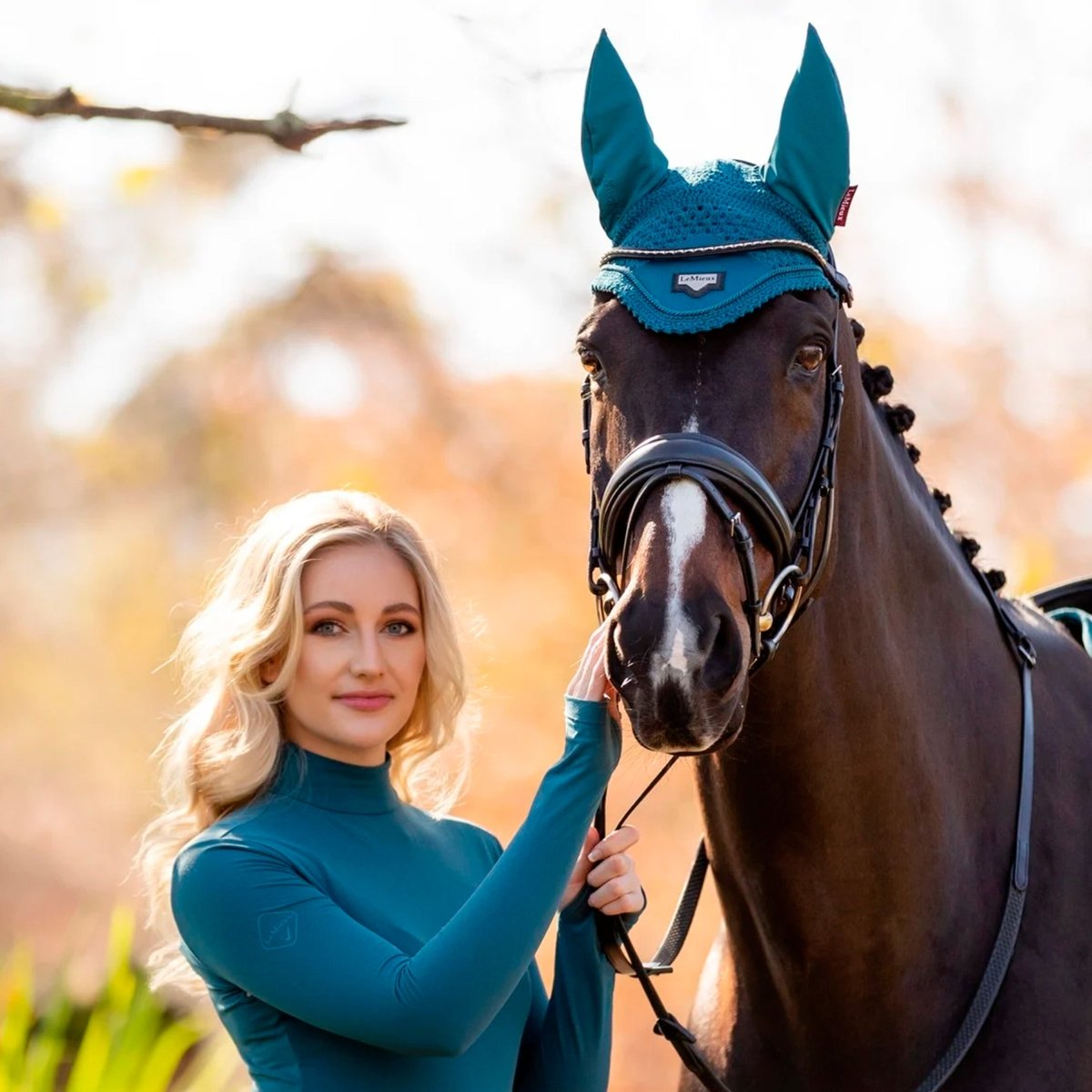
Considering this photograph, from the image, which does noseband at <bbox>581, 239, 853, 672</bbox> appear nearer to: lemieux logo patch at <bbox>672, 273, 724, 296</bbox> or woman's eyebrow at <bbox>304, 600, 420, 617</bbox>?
lemieux logo patch at <bbox>672, 273, 724, 296</bbox>

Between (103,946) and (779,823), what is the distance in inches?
353

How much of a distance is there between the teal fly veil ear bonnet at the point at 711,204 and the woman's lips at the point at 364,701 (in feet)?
2.58

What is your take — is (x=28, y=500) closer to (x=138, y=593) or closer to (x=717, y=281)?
(x=138, y=593)

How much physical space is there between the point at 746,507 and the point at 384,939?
0.86 metres

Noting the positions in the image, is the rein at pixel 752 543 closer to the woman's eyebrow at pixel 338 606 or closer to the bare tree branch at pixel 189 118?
the woman's eyebrow at pixel 338 606

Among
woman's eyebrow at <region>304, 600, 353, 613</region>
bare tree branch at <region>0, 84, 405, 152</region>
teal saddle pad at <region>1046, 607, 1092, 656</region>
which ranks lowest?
woman's eyebrow at <region>304, 600, 353, 613</region>

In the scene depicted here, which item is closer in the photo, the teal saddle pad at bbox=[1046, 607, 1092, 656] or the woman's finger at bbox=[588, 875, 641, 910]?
the woman's finger at bbox=[588, 875, 641, 910]

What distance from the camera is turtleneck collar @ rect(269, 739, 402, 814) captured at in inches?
96.2

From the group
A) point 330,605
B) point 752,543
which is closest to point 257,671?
point 330,605

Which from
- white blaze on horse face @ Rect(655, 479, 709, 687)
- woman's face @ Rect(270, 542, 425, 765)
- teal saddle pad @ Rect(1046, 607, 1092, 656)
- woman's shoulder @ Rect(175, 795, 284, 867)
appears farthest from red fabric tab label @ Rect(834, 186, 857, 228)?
woman's shoulder @ Rect(175, 795, 284, 867)

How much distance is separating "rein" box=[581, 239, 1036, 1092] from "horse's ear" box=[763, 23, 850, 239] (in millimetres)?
129

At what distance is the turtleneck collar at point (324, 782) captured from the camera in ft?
8.02

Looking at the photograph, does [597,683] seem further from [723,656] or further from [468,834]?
[468,834]

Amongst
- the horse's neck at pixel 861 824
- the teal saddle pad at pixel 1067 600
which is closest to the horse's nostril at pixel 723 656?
the horse's neck at pixel 861 824
